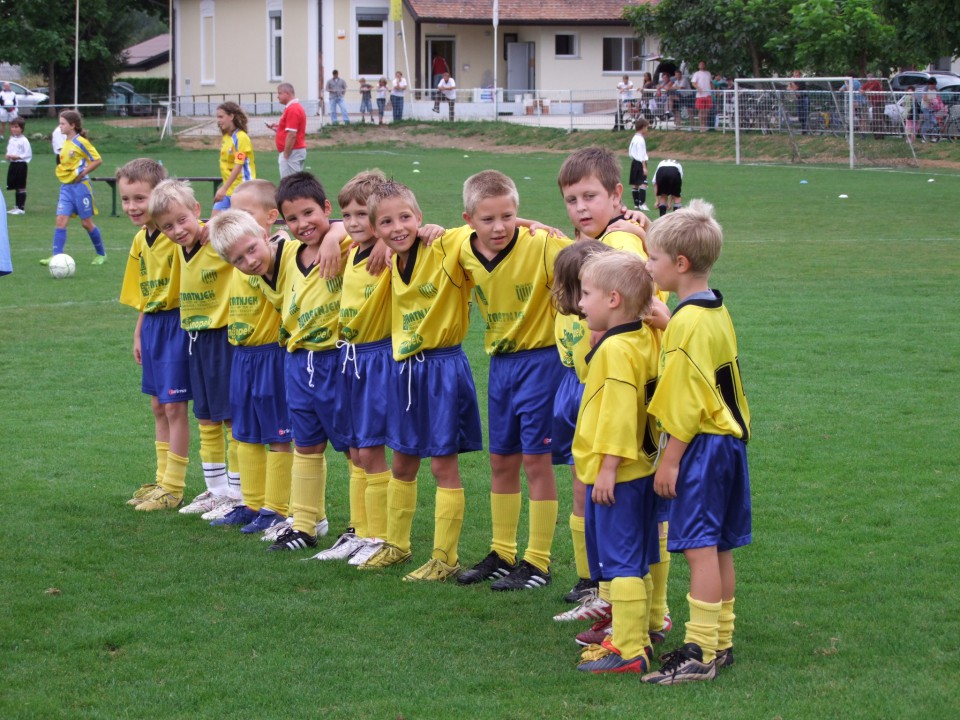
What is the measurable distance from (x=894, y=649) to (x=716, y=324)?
1399 mm

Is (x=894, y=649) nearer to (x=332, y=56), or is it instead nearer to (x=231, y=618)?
(x=231, y=618)

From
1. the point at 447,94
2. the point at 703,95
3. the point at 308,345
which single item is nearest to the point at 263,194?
the point at 308,345

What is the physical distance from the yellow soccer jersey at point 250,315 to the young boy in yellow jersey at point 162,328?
22.8 inches

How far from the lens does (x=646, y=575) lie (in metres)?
4.37

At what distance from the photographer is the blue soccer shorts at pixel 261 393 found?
6160 millimetres

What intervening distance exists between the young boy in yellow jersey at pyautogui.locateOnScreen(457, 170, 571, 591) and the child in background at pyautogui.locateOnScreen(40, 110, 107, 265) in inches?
438

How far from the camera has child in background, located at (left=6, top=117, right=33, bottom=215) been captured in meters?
21.2

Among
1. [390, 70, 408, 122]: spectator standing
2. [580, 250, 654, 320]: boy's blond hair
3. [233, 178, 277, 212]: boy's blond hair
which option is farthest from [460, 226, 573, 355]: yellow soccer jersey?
[390, 70, 408, 122]: spectator standing

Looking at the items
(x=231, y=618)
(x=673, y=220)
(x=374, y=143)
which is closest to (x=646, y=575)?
(x=673, y=220)

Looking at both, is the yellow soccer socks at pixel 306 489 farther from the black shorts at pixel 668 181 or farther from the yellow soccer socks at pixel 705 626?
the black shorts at pixel 668 181

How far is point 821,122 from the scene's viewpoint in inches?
1214

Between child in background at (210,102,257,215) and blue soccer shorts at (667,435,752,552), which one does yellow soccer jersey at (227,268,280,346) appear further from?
child in background at (210,102,257,215)

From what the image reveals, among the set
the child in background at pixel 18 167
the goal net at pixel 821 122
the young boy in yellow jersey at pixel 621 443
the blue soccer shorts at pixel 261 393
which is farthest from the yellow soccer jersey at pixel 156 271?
the goal net at pixel 821 122

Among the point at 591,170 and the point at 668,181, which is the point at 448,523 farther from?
the point at 668,181
